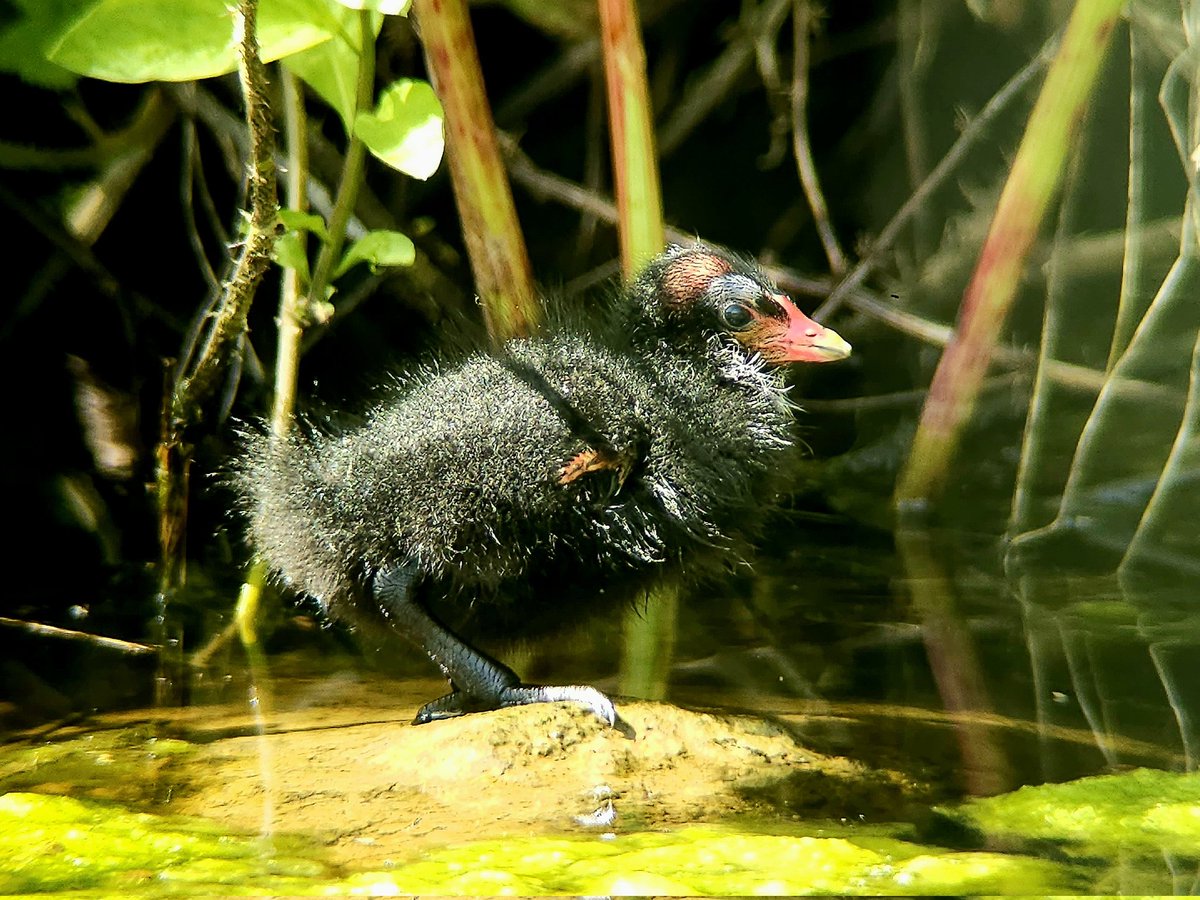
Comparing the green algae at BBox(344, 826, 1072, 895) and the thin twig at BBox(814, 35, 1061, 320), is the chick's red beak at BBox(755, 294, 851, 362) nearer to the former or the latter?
the thin twig at BBox(814, 35, 1061, 320)

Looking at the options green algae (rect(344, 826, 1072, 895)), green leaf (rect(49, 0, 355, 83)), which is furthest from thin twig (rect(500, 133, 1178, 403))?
green algae (rect(344, 826, 1072, 895))

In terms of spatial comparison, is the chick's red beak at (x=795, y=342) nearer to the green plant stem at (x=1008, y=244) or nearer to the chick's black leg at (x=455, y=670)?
the green plant stem at (x=1008, y=244)

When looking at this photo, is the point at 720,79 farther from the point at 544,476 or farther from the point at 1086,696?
the point at 1086,696

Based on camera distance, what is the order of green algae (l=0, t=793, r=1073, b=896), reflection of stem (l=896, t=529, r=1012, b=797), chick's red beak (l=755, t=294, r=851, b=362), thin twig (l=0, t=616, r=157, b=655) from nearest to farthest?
green algae (l=0, t=793, r=1073, b=896), reflection of stem (l=896, t=529, r=1012, b=797), thin twig (l=0, t=616, r=157, b=655), chick's red beak (l=755, t=294, r=851, b=362)

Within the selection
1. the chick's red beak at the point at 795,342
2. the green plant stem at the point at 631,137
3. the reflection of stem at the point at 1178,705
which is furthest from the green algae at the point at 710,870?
the green plant stem at the point at 631,137

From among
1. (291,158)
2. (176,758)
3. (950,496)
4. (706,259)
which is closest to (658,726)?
(176,758)

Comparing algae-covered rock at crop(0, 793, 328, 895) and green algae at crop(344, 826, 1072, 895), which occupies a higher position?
algae-covered rock at crop(0, 793, 328, 895)
